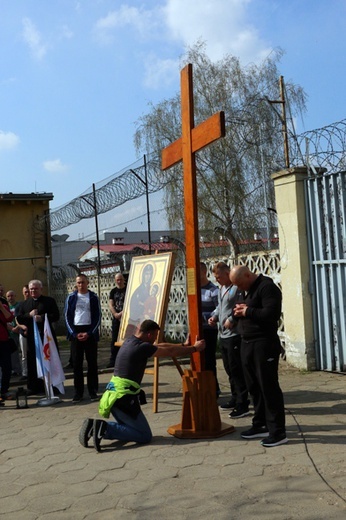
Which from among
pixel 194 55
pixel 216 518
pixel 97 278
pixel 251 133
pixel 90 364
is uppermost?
pixel 194 55

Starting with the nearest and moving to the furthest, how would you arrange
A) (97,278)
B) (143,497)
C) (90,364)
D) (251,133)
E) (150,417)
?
(143,497) < (150,417) < (90,364) < (97,278) < (251,133)

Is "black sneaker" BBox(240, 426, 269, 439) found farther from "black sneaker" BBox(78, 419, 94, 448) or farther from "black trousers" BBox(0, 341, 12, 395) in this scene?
"black trousers" BBox(0, 341, 12, 395)

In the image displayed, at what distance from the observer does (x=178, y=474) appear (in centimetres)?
501

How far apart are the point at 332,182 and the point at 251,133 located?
18394 mm

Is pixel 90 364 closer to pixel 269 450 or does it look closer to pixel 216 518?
pixel 269 450

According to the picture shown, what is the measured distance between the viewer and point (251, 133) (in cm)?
2673

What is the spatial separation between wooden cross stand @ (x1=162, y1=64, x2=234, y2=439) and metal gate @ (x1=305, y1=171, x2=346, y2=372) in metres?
3.25

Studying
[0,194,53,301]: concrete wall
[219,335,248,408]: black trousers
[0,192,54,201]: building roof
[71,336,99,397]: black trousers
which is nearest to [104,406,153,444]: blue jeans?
[219,335,248,408]: black trousers

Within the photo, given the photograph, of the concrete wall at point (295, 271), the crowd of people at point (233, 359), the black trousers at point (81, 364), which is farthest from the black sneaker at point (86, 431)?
the concrete wall at point (295, 271)

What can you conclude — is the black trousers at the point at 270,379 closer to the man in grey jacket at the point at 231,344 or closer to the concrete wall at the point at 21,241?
the man in grey jacket at the point at 231,344

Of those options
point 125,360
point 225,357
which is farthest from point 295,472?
point 225,357

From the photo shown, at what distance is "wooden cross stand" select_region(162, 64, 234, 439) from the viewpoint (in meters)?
6.12

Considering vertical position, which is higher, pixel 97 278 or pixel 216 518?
pixel 97 278

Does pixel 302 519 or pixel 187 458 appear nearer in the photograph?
Result: pixel 302 519
